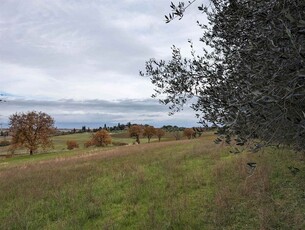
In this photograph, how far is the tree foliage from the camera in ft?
11.6

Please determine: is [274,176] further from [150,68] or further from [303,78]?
[303,78]

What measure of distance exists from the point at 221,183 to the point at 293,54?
9499mm

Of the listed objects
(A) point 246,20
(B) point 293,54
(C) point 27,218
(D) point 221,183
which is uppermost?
(A) point 246,20

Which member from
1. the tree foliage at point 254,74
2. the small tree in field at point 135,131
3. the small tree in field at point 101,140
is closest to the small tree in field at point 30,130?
the small tree in field at point 101,140

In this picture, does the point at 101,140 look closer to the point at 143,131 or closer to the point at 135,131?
the point at 135,131

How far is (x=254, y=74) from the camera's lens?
413 centimetres

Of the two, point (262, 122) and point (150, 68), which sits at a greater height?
point (150, 68)

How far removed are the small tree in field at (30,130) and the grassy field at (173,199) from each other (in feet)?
201

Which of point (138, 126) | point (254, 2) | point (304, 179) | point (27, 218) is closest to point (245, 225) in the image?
point (304, 179)

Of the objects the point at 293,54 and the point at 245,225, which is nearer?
the point at 293,54

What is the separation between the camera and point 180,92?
7.43 m

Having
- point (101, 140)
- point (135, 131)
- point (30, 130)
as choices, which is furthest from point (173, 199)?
point (135, 131)

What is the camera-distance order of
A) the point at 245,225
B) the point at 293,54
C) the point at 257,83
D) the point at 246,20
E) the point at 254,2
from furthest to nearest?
the point at 245,225 → the point at 246,20 → the point at 254,2 → the point at 257,83 → the point at 293,54

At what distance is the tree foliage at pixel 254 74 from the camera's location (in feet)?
11.6
